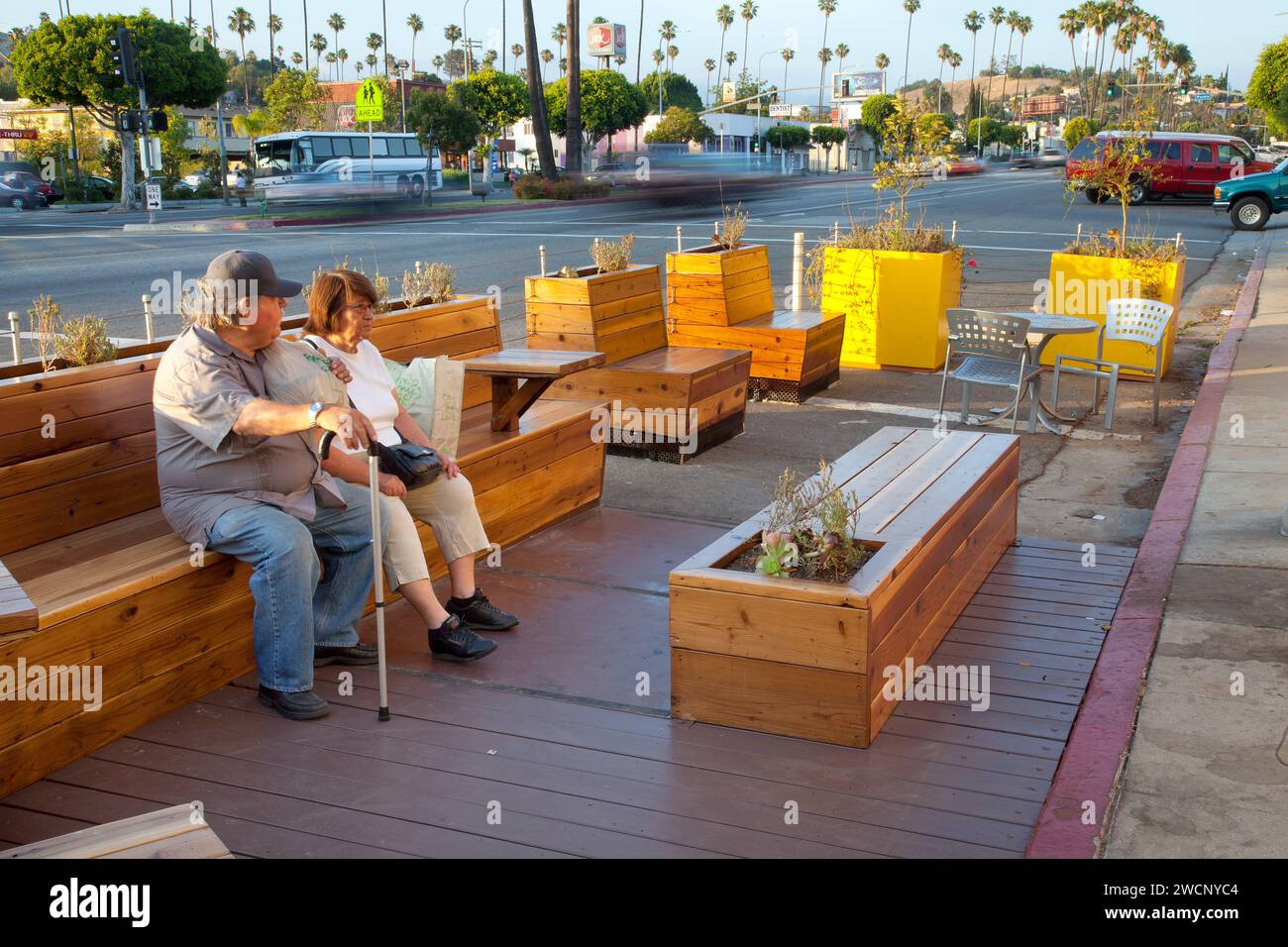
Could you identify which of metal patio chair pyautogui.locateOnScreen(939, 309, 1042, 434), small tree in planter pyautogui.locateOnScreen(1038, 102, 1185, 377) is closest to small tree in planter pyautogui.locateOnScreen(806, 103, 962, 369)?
small tree in planter pyautogui.locateOnScreen(1038, 102, 1185, 377)

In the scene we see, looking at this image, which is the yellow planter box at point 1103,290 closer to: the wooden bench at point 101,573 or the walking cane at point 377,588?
the walking cane at point 377,588

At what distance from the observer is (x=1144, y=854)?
336cm

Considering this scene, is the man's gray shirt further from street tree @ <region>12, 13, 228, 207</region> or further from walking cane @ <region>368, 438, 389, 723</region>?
street tree @ <region>12, 13, 228, 207</region>

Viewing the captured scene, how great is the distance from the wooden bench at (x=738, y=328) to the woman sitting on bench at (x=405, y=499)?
5.02 meters

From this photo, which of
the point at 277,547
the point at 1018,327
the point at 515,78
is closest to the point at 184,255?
the point at 1018,327

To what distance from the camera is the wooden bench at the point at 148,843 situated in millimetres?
2455

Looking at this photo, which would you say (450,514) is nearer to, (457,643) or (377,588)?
(457,643)

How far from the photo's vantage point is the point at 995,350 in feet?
28.7

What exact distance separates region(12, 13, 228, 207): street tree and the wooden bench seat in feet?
125

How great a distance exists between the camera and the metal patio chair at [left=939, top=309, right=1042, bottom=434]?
28.2 ft

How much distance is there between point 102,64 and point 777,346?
141 ft

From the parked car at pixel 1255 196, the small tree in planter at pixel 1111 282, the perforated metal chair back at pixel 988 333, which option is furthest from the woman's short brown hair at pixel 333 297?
the parked car at pixel 1255 196

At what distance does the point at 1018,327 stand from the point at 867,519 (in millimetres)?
4477

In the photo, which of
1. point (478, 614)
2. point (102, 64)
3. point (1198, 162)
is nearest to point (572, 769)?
point (478, 614)
